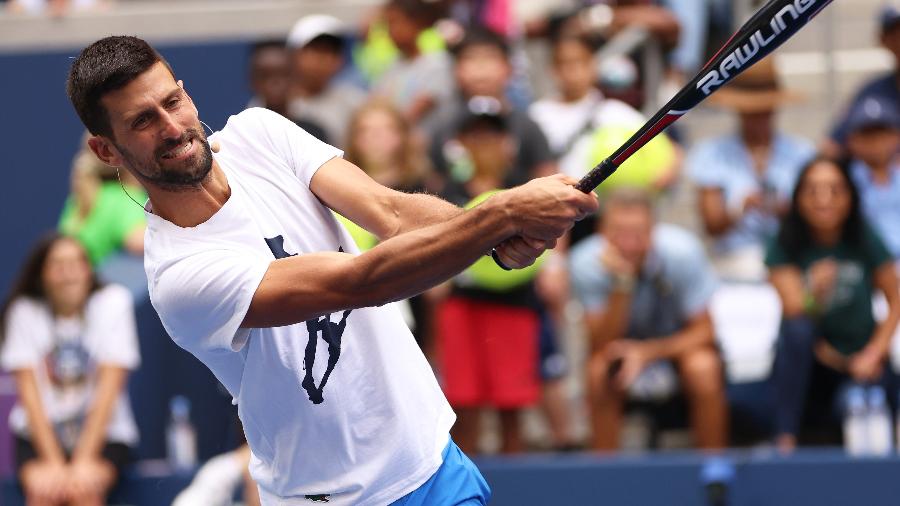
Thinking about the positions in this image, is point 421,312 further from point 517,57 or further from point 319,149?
point 319,149

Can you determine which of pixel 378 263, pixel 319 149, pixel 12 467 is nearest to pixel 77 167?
pixel 12 467

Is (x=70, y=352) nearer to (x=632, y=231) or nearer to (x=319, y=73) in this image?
(x=319, y=73)

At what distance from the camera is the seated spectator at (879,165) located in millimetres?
7320

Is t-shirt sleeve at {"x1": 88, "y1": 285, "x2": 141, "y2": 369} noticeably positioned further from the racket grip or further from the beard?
the racket grip

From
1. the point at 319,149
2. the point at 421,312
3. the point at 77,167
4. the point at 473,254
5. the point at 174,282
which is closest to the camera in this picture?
the point at 473,254

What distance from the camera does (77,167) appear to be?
28.9 ft

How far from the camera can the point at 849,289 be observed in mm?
6875

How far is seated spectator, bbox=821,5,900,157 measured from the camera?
775 centimetres

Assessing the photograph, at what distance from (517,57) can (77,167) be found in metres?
2.76

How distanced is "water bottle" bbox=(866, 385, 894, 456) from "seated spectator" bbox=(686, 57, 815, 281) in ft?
3.07

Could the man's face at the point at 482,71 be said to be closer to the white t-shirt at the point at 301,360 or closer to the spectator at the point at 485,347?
the spectator at the point at 485,347

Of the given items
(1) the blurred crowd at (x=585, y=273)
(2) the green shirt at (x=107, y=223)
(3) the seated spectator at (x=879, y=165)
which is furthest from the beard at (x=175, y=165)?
(2) the green shirt at (x=107, y=223)

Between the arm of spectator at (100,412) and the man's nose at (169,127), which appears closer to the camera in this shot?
the man's nose at (169,127)

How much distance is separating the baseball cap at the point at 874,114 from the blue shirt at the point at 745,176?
0.93 ft
